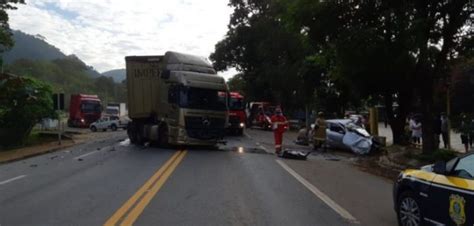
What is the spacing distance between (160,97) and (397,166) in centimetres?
1149

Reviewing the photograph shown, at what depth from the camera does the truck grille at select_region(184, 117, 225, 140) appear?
78.7ft

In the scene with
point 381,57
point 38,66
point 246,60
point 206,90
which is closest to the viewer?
point 381,57

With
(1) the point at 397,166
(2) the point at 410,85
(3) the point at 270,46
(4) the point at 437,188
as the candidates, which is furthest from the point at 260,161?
(3) the point at 270,46

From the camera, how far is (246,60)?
63.9 m

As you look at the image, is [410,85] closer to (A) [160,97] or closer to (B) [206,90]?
(B) [206,90]

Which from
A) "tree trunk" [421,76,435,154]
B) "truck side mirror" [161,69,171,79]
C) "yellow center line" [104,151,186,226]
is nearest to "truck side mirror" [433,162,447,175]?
"yellow center line" [104,151,186,226]

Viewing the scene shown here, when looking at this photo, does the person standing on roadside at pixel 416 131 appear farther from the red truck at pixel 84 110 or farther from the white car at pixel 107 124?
the red truck at pixel 84 110

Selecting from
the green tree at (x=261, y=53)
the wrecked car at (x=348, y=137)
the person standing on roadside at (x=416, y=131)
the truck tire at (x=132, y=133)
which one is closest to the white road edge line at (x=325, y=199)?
the wrecked car at (x=348, y=137)

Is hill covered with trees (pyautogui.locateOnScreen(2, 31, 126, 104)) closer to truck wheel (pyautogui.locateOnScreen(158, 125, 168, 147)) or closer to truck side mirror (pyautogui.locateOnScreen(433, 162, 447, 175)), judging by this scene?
truck wheel (pyautogui.locateOnScreen(158, 125, 168, 147))

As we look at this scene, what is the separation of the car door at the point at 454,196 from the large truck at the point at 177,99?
17.2m

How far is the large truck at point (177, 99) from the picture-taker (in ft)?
78.5

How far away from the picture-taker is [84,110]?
65125mm

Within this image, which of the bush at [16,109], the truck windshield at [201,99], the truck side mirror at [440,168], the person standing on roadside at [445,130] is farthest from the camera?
the bush at [16,109]

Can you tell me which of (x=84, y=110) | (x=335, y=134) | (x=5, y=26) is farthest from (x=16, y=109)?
(x=84, y=110)
